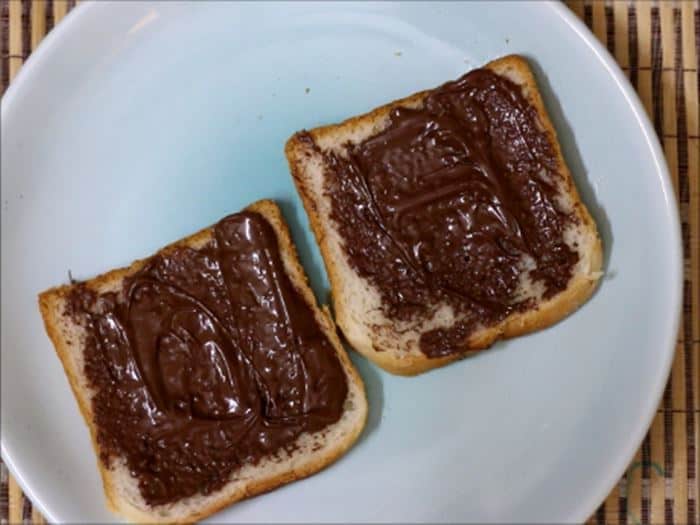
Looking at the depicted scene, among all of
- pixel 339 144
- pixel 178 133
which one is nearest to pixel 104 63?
pixel 178 133

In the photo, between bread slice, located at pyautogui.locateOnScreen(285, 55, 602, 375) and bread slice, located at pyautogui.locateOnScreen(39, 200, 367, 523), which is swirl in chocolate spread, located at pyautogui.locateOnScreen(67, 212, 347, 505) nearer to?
bread slice, located at pyautogui.locateOnScreen(39, 200, 367, 523)

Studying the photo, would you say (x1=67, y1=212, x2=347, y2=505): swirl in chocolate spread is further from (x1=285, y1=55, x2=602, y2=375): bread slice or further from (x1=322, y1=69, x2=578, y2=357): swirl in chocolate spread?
(x1=322, y1=69, x2=578, y2=357): swirl in chocolate spread

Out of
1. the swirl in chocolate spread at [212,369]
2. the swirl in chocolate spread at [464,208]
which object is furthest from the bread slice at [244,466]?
the swirl in chocolate spread at [464,208]

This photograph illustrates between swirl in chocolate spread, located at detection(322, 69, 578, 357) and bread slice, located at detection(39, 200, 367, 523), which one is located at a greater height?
swirl in chocolate spread, located at detection(322, 69, 578, 357)

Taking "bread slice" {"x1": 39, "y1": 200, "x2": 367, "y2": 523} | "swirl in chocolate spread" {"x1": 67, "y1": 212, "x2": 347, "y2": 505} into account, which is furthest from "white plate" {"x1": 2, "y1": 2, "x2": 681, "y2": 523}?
"swirl in chocolate spread" {"x1": 67, "y1": 212, "x2": 347, "y2": 505}

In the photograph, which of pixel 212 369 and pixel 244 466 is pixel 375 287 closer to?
pixel 212 369

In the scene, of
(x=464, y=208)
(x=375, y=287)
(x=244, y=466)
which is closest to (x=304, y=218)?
(x=375, y=287)
